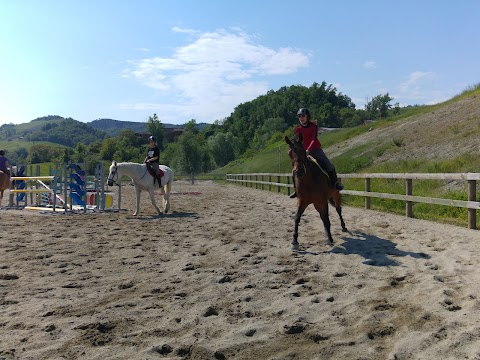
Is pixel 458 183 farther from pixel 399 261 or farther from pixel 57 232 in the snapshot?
pixel 57 232

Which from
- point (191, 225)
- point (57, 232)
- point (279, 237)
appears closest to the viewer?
point (279, 237)

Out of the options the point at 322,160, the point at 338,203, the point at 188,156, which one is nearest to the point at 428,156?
the point at 338,203

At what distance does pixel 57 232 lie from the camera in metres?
9.26

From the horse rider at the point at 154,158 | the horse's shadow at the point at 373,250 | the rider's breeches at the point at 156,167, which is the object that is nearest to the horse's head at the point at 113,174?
the horse rider at the point at 154,158

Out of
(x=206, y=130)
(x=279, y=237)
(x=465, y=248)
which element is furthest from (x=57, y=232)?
(x=206, y=130)

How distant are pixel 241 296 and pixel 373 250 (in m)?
3.09

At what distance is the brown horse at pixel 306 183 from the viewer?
708cm

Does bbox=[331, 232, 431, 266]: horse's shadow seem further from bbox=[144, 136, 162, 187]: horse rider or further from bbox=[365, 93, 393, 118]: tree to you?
bbox=[365, 93, 393, 118]: tree

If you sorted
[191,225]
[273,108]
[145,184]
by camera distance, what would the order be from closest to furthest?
[191,225] < [145,184] < [273,108]

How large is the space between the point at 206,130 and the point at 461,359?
148 meters

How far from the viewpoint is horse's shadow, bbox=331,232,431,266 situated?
20.2 ft

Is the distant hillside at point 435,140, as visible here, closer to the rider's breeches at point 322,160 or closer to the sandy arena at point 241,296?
the rider's breeches at point 322,160

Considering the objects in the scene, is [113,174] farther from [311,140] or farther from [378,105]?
[378,105]

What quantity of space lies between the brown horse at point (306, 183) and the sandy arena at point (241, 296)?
0.54 m
